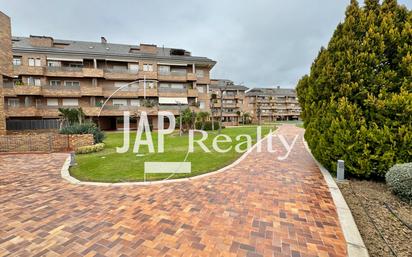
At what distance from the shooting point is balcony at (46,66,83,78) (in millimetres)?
27094

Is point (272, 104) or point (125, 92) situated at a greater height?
point (272, 104)

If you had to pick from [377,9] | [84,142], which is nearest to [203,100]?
[84,142]

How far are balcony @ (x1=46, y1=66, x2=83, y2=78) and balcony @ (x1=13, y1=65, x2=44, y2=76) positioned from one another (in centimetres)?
79

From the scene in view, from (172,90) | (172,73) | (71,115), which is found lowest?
(71,115)

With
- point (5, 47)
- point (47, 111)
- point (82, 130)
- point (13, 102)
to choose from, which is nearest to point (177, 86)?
point (47, 111)

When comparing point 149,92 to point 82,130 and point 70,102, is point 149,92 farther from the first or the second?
point 82,130

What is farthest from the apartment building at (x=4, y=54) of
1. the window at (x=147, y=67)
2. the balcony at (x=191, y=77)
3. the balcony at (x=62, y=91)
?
the balcony at (x=191, y=77)

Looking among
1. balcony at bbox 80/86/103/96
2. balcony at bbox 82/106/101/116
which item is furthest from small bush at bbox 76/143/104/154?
balcony at bbox 80/86/103/96

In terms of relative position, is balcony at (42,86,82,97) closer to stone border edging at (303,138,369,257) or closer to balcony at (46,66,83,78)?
balcony at (46,66,83,78)

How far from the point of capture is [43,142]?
1277 cm

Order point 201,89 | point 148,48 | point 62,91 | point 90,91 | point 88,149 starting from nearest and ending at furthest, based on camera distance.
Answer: point 88,149, point 62,91, point 90,91, point 148,48, point 201,89

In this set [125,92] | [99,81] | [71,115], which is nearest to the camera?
[71,115]

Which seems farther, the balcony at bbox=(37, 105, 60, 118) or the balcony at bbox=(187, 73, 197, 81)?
the balcony at bbox=(187, 73, 197, 81)

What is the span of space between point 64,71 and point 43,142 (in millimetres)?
19866
